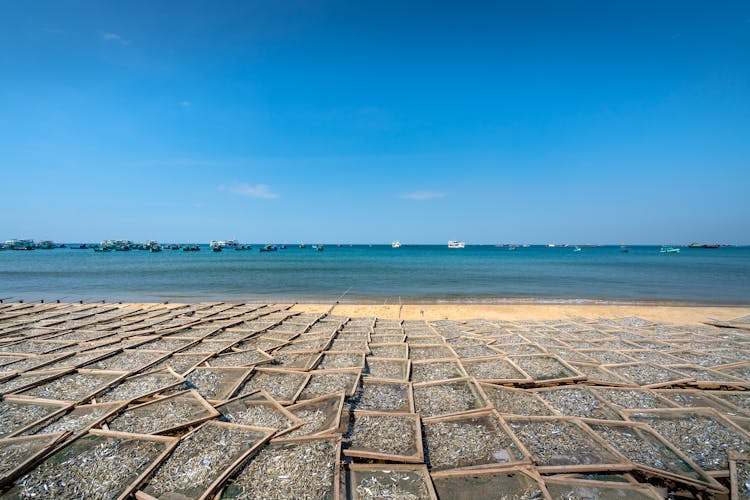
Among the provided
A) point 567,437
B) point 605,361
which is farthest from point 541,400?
point 605,361

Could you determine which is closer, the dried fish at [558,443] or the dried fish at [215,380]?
the dried fish at [558,443]

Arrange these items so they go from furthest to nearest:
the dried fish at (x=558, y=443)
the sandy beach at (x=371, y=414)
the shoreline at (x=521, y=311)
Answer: the shoreline at (x=521, y=311) < the dried fish at (x=558, y=443) < the sandy beach at (x=371, y=414)

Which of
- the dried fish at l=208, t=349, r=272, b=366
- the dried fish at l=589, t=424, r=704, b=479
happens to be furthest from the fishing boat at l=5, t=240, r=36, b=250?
the dried fish at l=589, t=424, r=704, b=479

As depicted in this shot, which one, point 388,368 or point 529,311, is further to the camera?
point 529,311

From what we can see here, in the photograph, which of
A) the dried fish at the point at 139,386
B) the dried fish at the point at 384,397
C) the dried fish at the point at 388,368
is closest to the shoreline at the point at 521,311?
the dried fish at the point at 388,368

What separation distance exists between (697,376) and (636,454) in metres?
4.45

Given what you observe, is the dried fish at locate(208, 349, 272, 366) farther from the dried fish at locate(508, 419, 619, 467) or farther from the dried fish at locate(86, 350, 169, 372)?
the dried fish at locate(508, 419, 619, 467)

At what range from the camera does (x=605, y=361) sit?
7.97m

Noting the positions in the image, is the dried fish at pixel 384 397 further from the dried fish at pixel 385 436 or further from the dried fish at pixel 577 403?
the dried fish at pixel 577 403

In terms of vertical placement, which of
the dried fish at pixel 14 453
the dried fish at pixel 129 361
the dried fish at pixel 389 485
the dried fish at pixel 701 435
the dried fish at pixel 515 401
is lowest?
the dried fish at pixel 701 435

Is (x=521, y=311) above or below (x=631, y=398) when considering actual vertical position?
below

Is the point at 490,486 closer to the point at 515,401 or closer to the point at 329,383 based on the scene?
the point at 515,401

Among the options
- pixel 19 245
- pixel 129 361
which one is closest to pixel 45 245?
pixel 19 245

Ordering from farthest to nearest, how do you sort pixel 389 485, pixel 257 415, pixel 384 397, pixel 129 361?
pixel 129 361
pixel 384 397
pixel 257 415
pixel 389 485
